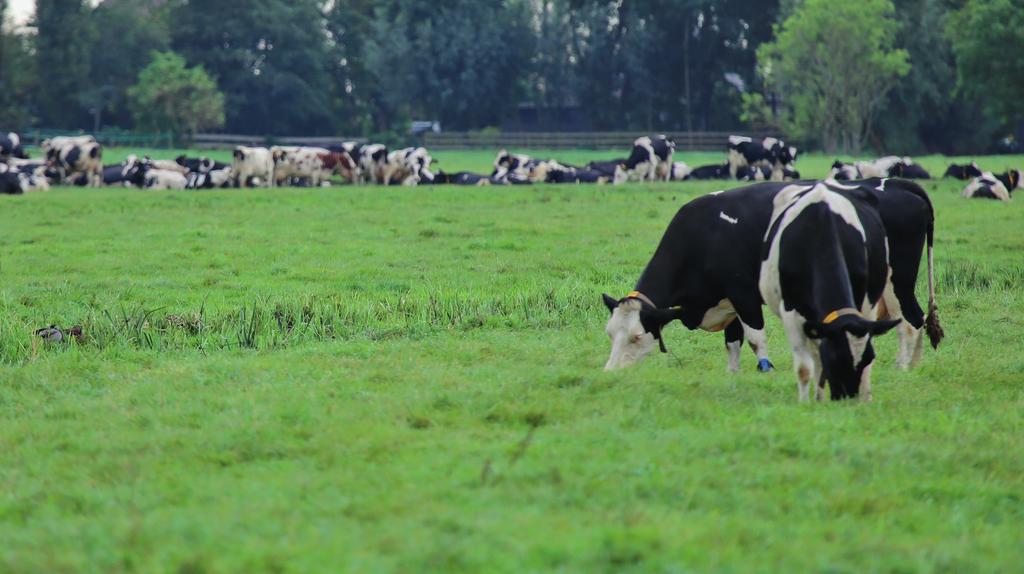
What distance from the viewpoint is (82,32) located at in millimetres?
78000

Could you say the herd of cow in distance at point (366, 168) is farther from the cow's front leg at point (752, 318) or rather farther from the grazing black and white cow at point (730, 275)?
the cow's front leg at point (752, 318)

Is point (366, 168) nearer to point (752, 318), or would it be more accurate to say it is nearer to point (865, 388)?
point (752, 318)

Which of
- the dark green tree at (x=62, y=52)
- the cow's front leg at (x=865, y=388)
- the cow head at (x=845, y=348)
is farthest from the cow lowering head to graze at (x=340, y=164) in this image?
the dark green tree at (x=62, y=52)

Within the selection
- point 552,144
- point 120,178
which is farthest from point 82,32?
point 120,178

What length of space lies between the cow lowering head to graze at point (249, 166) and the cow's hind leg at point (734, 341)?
28344mm

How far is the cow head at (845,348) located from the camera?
344 inches

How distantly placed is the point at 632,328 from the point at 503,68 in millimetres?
68797

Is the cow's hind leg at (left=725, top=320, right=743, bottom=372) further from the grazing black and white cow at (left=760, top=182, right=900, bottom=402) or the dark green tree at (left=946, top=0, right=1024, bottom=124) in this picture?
the dark green tree at (left=946, top=0, right=1024, bottom=124)

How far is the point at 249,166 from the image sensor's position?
125 ft

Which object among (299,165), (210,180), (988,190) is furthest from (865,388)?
(299,165)

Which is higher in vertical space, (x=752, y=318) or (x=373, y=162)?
(x=752, y=318)

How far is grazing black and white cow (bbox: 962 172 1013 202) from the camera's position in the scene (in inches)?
1168

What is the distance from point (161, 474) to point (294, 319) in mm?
5712

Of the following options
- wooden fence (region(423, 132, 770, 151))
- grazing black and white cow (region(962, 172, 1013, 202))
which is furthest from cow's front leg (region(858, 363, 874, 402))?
wooden fence (region(423, 132, 770, 151))
